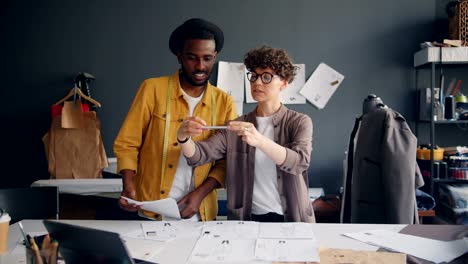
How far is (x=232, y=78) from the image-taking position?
3314 millimetres

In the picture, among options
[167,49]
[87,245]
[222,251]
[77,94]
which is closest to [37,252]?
[87,245]

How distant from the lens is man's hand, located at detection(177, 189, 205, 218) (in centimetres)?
168

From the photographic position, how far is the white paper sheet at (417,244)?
4.11ft

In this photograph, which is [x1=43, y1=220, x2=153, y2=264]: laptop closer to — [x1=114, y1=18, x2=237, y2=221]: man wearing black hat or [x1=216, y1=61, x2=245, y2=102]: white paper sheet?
[x1=114, y1=18, x2=237, y2=221]: man wearing black hat

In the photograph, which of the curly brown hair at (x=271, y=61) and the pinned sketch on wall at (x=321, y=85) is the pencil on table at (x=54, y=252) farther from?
the pinned sketch on wall at (x=321, y=85)

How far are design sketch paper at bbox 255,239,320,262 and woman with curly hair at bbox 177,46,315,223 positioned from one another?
30cm

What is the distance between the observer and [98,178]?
307 centimetres

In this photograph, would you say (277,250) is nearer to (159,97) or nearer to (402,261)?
(402,261)

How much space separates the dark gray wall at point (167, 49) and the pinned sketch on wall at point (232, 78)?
0.22 ft

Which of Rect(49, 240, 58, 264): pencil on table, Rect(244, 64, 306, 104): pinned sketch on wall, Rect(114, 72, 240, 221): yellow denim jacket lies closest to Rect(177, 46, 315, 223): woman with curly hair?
Rect(114, 72, 240, 221): yellow denim jacket

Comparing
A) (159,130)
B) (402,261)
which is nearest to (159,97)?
(159,130)

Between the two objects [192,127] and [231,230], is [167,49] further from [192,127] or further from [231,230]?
[231,230]

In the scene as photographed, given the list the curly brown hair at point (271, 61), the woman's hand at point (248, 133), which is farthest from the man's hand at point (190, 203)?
the curly brown hair at point (271, 61)

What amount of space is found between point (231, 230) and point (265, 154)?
36cm
